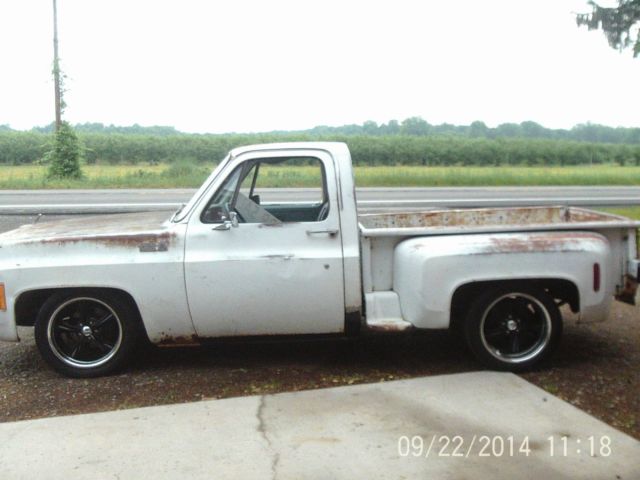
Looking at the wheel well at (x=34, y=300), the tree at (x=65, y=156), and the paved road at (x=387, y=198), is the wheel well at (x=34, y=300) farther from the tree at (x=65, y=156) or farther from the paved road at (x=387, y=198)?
the tree at (x=65, y=156)

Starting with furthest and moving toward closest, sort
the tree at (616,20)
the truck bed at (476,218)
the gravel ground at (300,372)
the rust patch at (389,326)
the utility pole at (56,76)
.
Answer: the utility pole at (56,76) → the tree at (616,20) → the truck bed at (476,218) → the rust patch at (389,326) → the gravel ground at (300,372)

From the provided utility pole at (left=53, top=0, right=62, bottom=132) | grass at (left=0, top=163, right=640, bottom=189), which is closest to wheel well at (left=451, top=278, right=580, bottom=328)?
grass at (left=0, top=163, right=640, bottom=189)

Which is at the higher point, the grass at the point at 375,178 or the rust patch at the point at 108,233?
the grass at the point at 375,178

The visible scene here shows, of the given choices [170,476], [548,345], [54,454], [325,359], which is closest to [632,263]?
[548,345]

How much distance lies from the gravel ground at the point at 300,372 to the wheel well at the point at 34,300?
446 mm

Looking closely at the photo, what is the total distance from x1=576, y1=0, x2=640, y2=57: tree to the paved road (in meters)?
5.60

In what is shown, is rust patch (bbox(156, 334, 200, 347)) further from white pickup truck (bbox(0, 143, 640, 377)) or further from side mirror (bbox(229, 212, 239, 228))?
side mirror (bbox(229, 212, 239, 228))

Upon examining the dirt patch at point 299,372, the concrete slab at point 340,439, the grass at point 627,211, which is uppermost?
the grass at point 627,211

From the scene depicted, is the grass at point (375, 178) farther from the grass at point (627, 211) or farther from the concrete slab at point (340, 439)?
the concrete slab at point (340, 439)

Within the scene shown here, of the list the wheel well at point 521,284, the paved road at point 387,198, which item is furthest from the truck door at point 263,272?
the paved road at point 387,198

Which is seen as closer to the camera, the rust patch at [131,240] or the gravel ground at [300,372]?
the gravel ground at [300,372]

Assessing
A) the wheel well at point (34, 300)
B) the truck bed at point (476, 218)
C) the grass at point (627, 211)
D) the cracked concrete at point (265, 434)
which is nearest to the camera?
the cracked concrete at point (265, 434)

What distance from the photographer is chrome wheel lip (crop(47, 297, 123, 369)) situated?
530 cm

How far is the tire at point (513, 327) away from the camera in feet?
17.2
